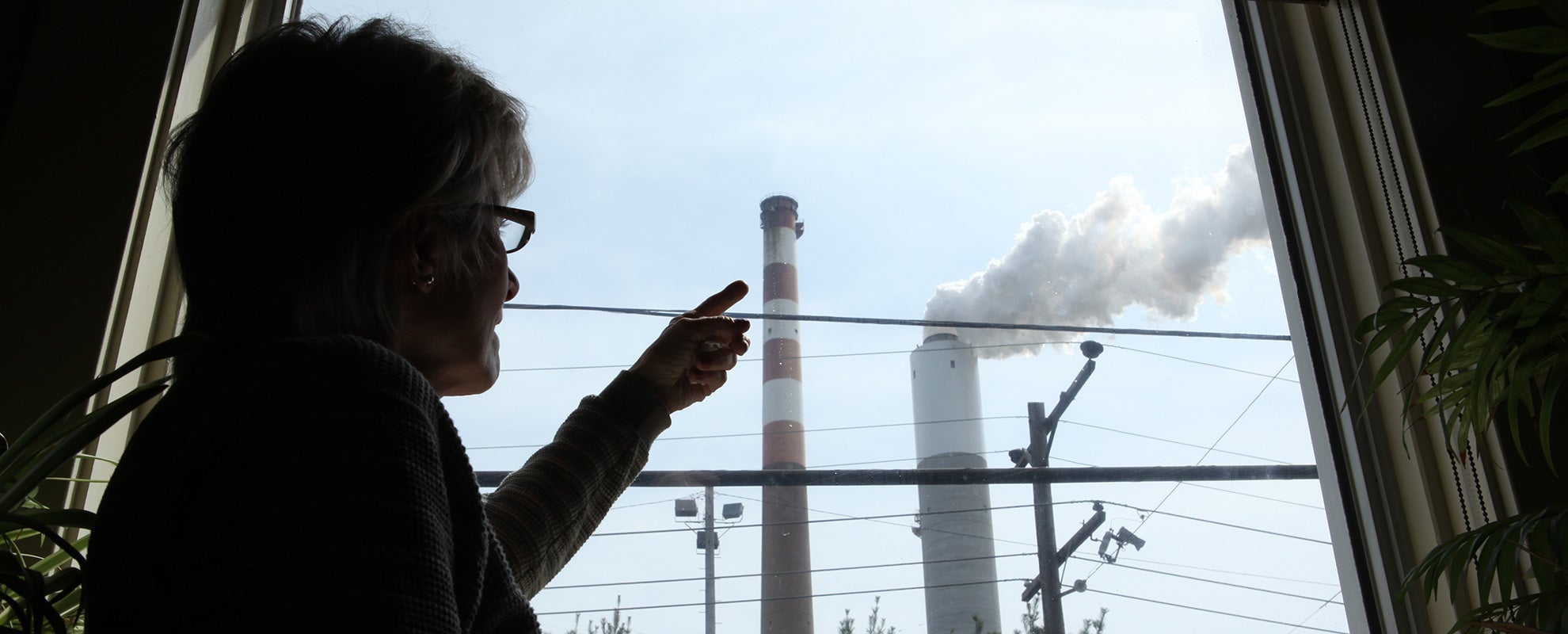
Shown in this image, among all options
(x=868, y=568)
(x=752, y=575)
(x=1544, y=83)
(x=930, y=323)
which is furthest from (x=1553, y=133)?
(x=752, y=575)

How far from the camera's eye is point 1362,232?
1.45 meters

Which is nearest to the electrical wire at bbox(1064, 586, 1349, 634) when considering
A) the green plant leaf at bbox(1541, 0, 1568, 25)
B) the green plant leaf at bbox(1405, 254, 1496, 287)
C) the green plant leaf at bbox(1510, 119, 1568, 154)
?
the green plant leaf at bbox(1405, 254, 1496, 287)

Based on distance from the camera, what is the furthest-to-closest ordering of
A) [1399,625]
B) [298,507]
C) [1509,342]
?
[1399,625] → [1509,342] → [298,507]

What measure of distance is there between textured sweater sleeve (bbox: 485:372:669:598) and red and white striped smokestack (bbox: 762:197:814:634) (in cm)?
33

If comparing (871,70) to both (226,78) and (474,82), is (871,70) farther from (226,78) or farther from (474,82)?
(226,78)

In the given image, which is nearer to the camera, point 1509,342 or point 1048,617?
point 1509,342

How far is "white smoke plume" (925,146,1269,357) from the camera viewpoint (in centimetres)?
151

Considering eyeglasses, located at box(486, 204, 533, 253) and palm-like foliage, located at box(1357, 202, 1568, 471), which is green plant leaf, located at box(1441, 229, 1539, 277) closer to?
palm-like foliage, located at box(1357, 202, 1568, 471)

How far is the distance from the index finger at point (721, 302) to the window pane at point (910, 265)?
25 centimetres

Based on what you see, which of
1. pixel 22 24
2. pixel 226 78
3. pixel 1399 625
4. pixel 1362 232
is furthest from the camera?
pixel 1362 232

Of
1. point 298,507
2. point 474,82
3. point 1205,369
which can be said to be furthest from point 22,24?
point 1205,369

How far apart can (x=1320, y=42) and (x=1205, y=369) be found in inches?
22.1

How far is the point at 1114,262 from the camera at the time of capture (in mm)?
1568

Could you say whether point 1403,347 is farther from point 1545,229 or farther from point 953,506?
point 953,506
